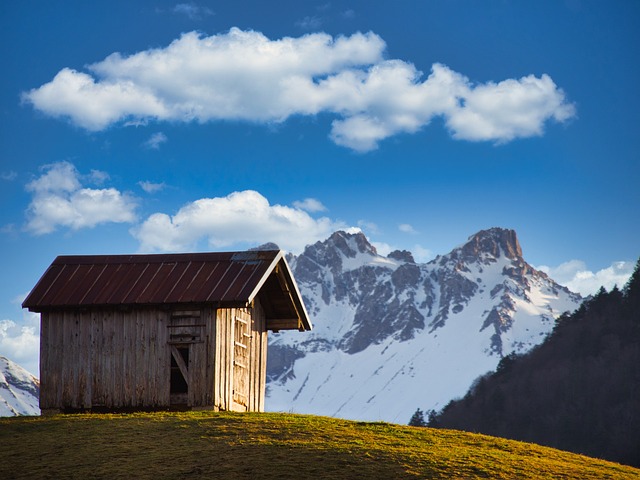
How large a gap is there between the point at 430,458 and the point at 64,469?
30.3 ft

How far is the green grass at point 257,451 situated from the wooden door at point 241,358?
3782mm

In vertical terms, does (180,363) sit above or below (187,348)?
below

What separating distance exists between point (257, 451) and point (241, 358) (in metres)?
10.3

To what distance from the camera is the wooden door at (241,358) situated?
38.8 m

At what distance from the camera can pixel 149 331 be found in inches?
1475

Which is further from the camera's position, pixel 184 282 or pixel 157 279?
pixel 157 279

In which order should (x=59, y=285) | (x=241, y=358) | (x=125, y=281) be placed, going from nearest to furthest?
(x=125, y=281) < (x=59, y=285) < (x=241, y=358)

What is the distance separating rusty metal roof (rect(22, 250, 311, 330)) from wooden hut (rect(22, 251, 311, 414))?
3 centimetres

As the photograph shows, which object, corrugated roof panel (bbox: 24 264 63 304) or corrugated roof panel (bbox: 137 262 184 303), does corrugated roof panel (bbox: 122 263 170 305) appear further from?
corrugated roof panel (bbox: 24 264 63 304)

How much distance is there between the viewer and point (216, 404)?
1451 inches

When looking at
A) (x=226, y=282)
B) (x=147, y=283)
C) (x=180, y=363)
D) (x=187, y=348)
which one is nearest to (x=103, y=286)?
(x=147, y=283)

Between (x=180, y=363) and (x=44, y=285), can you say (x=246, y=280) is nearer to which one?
(x=180, y=363)

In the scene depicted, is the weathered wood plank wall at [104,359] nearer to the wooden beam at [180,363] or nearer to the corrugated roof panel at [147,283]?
the wooden beam at [180,363]

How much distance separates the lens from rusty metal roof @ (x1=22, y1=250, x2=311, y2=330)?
37.2m
